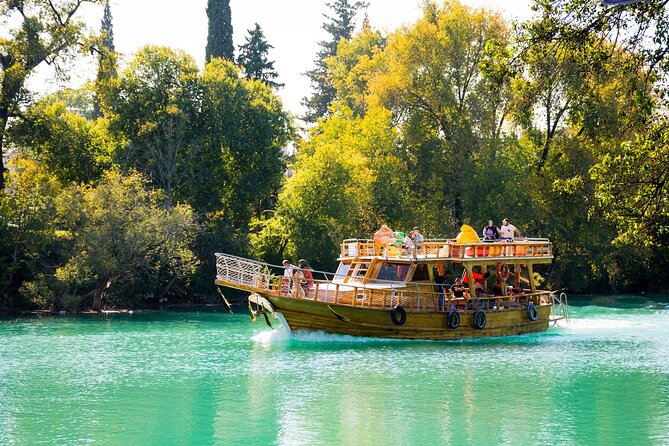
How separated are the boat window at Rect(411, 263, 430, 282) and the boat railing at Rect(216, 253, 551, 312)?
415mm

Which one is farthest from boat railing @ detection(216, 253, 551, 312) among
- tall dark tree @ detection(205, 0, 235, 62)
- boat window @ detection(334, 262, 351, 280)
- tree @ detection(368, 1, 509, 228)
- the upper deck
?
tall dark tree @ detection(205, 0, 235, 62)

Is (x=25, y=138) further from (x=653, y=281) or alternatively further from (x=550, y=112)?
(x=653, y=281)

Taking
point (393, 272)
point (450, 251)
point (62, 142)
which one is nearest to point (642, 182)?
point (450, 251)

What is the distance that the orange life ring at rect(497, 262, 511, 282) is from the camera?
35.1 metres

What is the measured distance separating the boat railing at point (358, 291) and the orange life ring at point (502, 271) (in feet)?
3.01

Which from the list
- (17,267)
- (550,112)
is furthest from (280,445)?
(550,112)

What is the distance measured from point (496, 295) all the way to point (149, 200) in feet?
66.5

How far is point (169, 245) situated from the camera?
45.7 metres

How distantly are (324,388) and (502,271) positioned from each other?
13.3 meters

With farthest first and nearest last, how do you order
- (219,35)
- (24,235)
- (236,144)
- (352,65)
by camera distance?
1. (352,65)
2. (219,35)
3. (236,144)
4. (24,235)

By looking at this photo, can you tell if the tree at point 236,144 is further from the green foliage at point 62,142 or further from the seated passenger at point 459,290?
the seated passenger at point 459,290

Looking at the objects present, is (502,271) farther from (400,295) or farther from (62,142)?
(62,142)

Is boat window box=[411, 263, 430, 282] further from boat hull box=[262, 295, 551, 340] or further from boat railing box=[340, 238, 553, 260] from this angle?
boat hull box=[262, 295, 551, 340]

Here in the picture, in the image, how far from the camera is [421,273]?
33.9m
